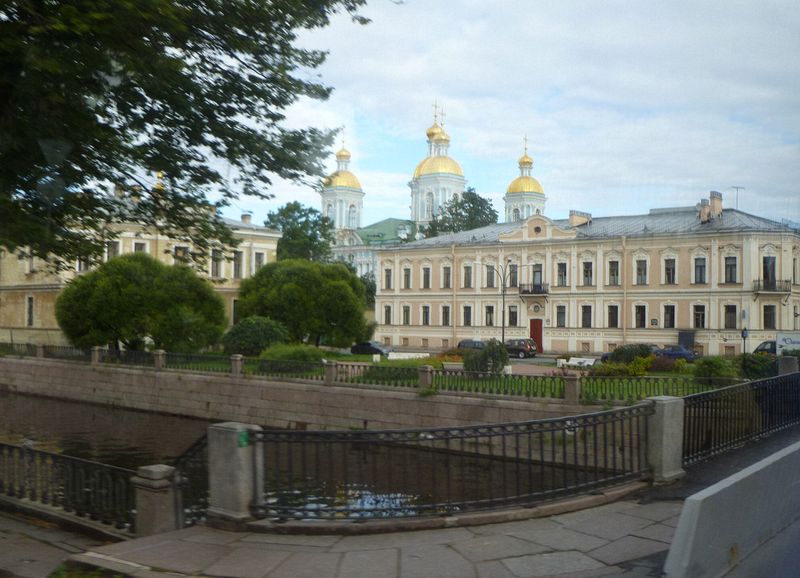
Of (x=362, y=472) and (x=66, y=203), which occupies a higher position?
(x=66, y=203)

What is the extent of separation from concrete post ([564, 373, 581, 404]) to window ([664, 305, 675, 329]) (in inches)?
1135

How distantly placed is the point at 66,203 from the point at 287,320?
28.9 m

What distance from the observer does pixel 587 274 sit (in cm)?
4953

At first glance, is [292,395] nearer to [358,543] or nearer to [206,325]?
[206,325]

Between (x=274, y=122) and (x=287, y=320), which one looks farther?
(x=287, y=320)

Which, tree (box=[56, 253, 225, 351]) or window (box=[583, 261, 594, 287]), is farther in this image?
window (box=[583, 261, 594, 287])

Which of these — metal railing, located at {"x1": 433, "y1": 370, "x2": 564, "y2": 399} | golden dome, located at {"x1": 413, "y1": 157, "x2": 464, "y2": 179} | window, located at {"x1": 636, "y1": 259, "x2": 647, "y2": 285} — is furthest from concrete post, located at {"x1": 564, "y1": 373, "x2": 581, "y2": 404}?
golden dome, located at {"x1": 413, "y1": 157, "x2": 464, "y2": 179}

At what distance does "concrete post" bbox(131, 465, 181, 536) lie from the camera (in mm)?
8156

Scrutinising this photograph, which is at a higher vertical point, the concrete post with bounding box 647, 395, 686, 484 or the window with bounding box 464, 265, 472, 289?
the window with bounding box 464, 265, 472, 289

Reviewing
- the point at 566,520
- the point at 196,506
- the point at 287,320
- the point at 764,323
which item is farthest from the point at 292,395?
the point at 764,323

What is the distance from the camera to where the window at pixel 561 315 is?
50.5 metres

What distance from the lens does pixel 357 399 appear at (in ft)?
80.5

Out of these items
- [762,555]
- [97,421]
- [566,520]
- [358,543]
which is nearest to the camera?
[762,555]

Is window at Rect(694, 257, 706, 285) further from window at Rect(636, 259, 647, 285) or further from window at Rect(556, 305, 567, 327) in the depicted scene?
window at Rect(556, 305, 567, 327)
